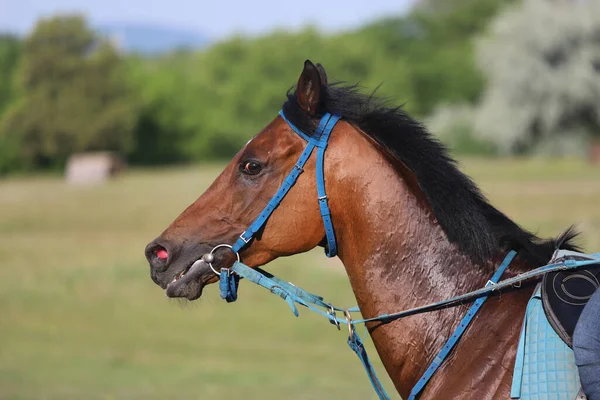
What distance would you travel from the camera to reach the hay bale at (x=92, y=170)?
133 feet

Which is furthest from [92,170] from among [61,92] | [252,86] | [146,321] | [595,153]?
[146,321]

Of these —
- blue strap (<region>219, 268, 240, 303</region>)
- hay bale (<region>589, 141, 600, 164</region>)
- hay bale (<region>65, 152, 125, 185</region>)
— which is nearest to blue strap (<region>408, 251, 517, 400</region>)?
blue strap (<region>219, 268, 240, 303</region>)

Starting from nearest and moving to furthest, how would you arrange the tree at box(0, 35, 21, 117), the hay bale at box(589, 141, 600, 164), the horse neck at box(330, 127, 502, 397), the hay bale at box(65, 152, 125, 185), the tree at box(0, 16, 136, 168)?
the horse neck at box(330, 127, 502, 397) < the hay bale at box(589, 141, 600, 164) < the hay bale at box(65, 152, 125, 185) < the tree at box(0, 16, 136, 168) < the tree at box(0, 35, 21, 117)

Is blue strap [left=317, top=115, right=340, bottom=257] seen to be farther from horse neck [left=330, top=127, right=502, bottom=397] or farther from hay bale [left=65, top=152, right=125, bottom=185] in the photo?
hay bale [left=65, top=152, right=125, bottom=185]

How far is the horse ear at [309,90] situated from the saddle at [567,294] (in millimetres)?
1307

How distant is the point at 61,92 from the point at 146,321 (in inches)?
1318

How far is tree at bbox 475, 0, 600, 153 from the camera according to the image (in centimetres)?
2489

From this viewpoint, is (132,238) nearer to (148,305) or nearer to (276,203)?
(148,305)

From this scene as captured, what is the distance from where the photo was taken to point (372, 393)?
9297mm

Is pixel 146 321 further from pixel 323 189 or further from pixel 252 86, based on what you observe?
pixel 252 86

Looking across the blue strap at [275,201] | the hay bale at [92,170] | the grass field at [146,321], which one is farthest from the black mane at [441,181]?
the hay bale at [92,170]

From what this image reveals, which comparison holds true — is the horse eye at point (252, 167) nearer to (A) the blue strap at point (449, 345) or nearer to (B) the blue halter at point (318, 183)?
(B) the blue halter at point (318, 183)

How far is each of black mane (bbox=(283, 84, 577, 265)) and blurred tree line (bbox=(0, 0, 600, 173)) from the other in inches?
849

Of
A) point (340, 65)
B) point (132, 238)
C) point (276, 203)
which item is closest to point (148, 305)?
point (132, 238)
